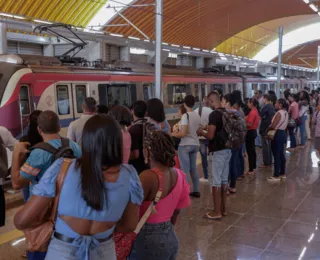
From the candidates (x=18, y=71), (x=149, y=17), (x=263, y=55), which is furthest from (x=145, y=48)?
(x=263, y=55)

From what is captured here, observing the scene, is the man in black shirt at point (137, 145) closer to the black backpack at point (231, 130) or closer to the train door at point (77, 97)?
the black backpack at point (231, 130)

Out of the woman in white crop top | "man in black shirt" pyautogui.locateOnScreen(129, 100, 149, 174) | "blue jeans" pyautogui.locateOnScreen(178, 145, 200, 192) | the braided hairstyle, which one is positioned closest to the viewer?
the braided hairstyle

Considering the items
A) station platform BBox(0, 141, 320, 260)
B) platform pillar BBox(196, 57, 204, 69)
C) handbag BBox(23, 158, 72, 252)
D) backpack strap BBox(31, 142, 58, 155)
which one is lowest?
station platform BBox(0, 141, 320, 260)

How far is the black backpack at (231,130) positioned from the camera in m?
5.86

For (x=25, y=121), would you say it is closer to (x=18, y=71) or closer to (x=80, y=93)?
(x=18, y=71)

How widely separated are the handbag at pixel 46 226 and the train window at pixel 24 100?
698 cm

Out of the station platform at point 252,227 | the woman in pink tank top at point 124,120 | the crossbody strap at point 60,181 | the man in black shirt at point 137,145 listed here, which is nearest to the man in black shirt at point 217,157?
the station platform at point 252,227

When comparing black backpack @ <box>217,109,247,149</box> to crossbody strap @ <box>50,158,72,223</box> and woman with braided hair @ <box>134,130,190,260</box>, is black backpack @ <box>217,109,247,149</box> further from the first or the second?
crossbody strap @ <box>50,158,72,223</box>

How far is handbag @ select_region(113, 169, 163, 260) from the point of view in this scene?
269 cm

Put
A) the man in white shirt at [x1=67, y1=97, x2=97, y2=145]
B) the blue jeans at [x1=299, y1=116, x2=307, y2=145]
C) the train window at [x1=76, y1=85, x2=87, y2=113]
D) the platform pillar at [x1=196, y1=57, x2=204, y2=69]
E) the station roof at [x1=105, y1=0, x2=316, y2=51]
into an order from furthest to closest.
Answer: the platform pillar at [x1=196, y1=57, x2=204, y2=69] → the station roof at [x1=105, y1=0, x2=316, y2=51] → the blue jeans at [x1=299, y1=116, x2=307, y2=145] → the train window at [x1=76, y1=85, x2=87, y2=113] → the man in white shirt at [x1=67, y1=97, x2=97, y2=145]

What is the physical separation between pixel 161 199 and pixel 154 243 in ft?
1.02

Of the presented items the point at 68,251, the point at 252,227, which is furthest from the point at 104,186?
the point at 252,227

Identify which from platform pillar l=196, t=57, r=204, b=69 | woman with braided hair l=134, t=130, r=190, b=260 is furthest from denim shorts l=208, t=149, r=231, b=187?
platform pillar l=196, t=57, r=204, b=69

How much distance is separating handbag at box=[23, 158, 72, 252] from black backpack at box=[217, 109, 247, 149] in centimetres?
384
